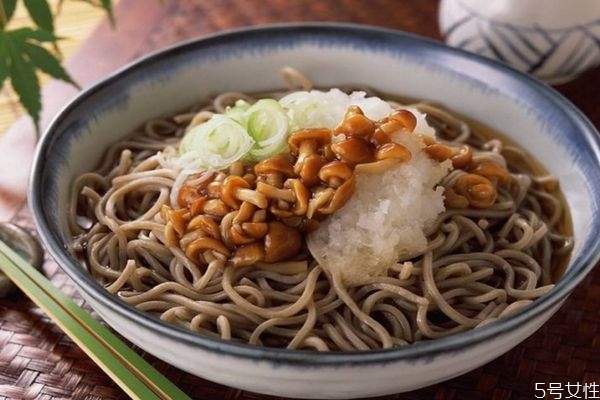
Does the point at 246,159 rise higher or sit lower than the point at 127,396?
higher

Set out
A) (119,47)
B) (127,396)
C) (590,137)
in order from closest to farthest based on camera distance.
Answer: (127,396) < (590,137) < (119,47)

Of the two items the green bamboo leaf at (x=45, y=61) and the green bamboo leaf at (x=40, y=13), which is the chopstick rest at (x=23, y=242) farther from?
the green bamboo leaf at (x=40, y=13)

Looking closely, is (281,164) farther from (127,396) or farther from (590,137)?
(590,137)

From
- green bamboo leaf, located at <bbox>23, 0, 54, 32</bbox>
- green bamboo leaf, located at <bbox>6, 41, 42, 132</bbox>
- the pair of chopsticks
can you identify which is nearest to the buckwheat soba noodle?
the pair of chopsticks

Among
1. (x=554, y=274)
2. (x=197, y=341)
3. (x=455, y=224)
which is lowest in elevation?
(x=554, y=274)

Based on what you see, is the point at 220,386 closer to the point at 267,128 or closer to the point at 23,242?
the point at 267,128

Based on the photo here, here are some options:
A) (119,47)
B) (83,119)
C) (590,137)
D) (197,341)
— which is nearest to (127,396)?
(197,341)

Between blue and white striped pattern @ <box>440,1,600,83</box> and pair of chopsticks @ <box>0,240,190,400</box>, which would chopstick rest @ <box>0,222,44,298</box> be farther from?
blue and white striped pattern @ <box>440,1,600,83</box>
